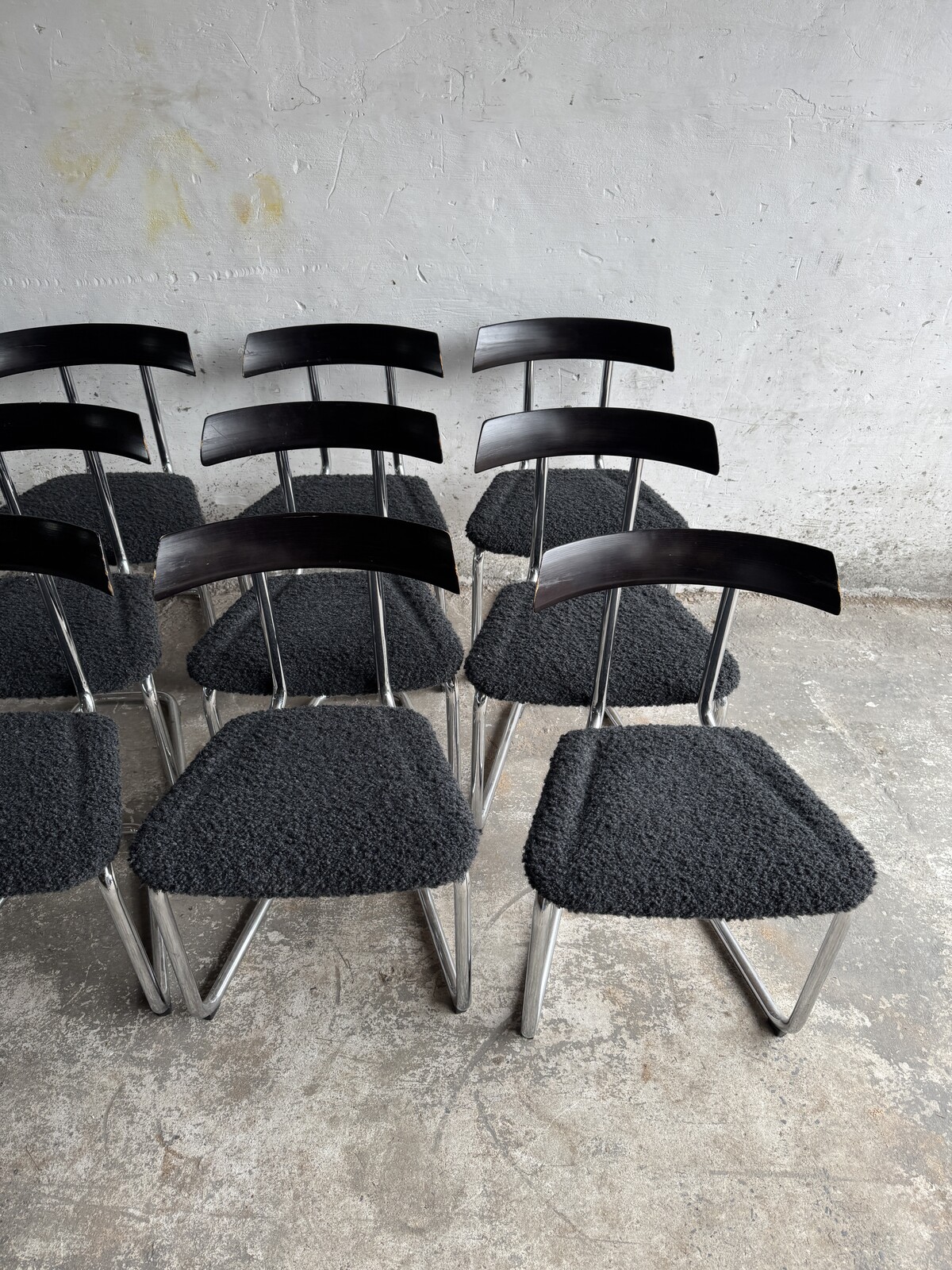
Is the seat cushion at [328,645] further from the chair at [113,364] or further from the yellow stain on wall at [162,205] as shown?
the yellow stain on wall at [162,205]

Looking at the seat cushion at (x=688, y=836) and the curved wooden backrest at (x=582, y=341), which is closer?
the seat cushion at (x=688, y=836)

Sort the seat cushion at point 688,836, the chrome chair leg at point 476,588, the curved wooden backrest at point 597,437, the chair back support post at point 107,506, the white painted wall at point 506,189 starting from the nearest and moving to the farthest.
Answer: the seat cushion at point 688,836 < the curved wooden backrest at point 597,437 < the chair back support post at point 107,506 < the white painted wall at point 506,189 < the chrome chair leg at point 476,588

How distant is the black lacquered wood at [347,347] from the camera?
192 cm

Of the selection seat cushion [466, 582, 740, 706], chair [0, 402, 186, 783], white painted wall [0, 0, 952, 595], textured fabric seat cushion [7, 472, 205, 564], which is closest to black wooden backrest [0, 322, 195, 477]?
white painted wall [0, 0, 952, 595]

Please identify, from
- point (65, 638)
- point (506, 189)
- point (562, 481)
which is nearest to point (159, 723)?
point (65, 638)

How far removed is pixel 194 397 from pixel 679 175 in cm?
140

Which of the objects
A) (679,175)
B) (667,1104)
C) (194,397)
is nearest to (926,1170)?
(667,1104)

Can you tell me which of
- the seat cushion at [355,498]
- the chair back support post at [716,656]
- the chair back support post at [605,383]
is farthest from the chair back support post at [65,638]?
the chair back support post at [605,383]

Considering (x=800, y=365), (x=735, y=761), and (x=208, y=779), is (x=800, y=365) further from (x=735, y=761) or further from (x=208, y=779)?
(x=208, y=779)

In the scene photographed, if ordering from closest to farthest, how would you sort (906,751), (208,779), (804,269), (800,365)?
(208,779) → (906,751) → (804,269) → (800,365)

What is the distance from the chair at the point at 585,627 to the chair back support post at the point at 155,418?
1.04 metres

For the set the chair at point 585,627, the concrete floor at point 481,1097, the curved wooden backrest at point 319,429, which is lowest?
the concrete floor at point 481,1097

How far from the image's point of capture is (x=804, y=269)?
2.04 meters

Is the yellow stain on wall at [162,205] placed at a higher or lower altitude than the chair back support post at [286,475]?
higher
